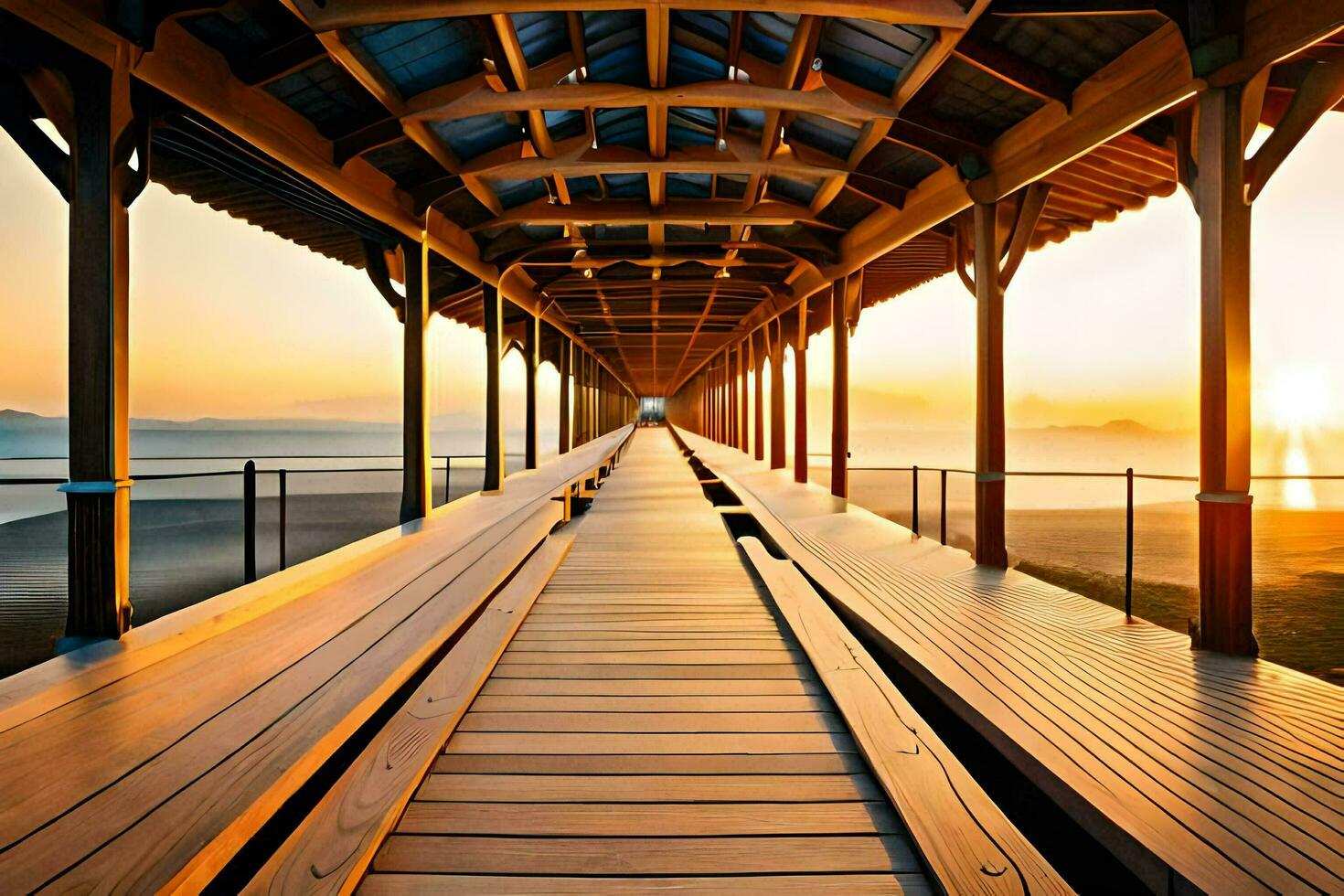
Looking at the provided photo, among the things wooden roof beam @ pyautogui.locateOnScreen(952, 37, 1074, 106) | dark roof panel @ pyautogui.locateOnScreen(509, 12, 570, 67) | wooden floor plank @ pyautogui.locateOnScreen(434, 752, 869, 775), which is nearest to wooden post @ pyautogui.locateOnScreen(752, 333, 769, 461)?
dark roof panel @ pyautogui.locateOnScreen(509, 12, 570, 67)

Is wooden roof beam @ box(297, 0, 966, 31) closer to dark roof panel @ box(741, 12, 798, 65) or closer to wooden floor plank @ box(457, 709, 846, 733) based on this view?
dark roof panel @ box(741, 12, 798, 65)

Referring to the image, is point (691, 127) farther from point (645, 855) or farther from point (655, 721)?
point (645, 855)

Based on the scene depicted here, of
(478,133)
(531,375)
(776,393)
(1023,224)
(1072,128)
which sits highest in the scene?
(478,133)

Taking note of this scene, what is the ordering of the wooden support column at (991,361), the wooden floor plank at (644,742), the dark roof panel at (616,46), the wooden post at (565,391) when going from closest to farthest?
the wooden floor plank at (644,742), the dark roof panel at (616,46), the wooden support column at (991,361), the wooden post at (565,391)

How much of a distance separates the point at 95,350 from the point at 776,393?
11.0 m

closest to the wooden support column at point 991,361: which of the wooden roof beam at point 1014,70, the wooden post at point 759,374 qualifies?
the wooden roof beam at point 1014,70

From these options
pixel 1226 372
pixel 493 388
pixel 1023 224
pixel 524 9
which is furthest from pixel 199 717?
pixel 493 388

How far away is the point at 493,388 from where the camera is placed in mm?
8977

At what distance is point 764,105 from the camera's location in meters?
4.39

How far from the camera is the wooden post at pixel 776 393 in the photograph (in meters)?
12.8

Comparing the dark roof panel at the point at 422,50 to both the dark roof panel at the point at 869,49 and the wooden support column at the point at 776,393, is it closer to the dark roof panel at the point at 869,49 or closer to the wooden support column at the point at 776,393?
the dark roof panel at the point at 869,49

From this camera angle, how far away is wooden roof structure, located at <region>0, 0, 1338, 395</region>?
344 centimetres

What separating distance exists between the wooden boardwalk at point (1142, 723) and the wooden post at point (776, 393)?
8.70 m

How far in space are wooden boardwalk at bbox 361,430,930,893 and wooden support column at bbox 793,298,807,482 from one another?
8114 mm
